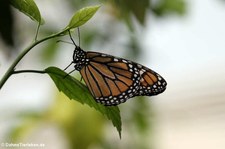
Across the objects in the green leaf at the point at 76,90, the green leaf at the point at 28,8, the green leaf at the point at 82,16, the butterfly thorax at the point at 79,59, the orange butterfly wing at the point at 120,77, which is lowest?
the green leaf at the point at 76,90

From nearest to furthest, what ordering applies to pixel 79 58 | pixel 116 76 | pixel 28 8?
pixel 28 8 → pixel 79 58 → pixel 116 76

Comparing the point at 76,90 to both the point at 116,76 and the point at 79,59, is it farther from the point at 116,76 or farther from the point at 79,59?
the point at 116,76

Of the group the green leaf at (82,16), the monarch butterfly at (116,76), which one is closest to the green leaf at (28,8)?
the green leaf at (82,16)

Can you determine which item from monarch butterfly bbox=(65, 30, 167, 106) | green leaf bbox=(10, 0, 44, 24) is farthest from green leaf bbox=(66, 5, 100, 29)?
monarch butterfly bbox=(65, 30, 167, 106)

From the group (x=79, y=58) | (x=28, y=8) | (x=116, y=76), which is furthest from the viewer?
(x=116, y=76)

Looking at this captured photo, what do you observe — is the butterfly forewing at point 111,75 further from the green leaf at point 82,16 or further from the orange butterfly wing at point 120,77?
the green leaf at point 82,16

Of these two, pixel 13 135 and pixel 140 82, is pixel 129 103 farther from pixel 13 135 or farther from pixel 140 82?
pixel 140 82

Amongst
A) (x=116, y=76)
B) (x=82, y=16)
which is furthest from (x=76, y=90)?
(x=116, y=76)
